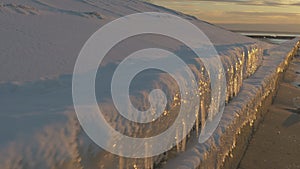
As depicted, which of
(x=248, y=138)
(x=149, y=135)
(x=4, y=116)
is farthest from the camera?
(x=248, y=138)

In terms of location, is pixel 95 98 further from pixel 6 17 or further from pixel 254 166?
pixel 6 17

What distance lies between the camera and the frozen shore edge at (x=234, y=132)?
245cm

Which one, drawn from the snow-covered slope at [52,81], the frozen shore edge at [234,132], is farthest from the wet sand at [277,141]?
the snow-covered slope at [52,81]

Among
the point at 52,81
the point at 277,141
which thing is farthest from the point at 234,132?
the point at 52,81

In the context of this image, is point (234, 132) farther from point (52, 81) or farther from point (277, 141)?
point (52, 81)

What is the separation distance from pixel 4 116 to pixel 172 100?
3.41 ft

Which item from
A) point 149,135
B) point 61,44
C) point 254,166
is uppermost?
point 61,44

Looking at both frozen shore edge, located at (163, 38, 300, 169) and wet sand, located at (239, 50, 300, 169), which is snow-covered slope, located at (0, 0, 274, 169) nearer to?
frozen shore edge, located at (163, 38, 300, 169)

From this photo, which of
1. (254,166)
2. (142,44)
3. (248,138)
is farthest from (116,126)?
(142,44)

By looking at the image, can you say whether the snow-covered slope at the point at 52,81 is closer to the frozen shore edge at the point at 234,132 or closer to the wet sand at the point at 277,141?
the frozen shore edge at the point at 234,132

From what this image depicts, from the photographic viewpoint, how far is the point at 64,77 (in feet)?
8.52

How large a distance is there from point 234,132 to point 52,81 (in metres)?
1.63

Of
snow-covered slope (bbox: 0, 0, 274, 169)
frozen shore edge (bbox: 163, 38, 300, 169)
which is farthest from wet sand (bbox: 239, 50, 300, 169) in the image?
snow-covered slope (bbox: 0, 0, 274, 169)

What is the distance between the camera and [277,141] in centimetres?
420
